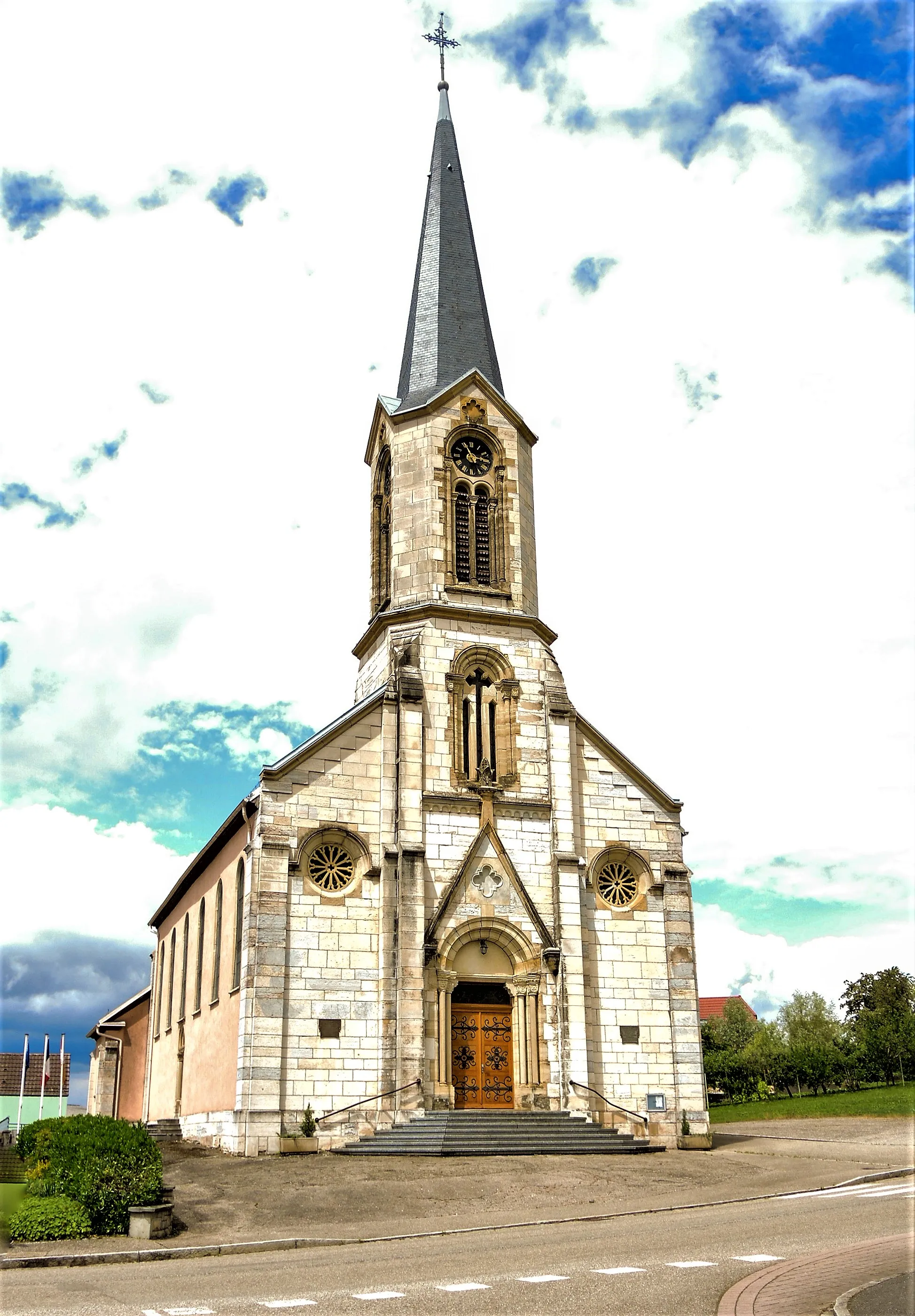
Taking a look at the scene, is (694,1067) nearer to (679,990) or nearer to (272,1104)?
(679,990)

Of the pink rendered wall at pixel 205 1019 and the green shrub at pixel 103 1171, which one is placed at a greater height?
the pink rendered wall at pixel 205 1019

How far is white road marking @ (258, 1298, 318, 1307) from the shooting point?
10.6 m

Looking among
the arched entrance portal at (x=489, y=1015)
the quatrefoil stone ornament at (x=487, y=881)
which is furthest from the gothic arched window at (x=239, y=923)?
the quatrefoil stone ornament at (x=487, y=881)

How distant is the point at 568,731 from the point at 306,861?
759 centimetres

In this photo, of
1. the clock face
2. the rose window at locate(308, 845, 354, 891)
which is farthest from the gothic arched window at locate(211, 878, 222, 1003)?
the clock face

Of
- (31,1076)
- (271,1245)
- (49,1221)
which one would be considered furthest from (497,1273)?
(31,1076)

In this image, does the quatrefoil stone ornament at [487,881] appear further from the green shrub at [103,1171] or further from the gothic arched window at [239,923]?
the green shrub at [103,1171]

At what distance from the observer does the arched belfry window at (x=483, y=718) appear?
99.7ft

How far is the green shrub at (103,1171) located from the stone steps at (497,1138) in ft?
29.2

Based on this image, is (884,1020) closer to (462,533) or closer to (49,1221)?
(462,533)

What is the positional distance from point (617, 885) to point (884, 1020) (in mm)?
35074

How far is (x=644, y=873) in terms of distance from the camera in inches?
1211

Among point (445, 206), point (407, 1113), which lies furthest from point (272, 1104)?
point (445, 206)

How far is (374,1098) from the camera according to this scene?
26.4 meters
